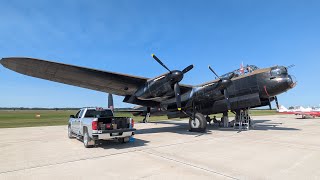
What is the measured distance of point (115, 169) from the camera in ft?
20.3

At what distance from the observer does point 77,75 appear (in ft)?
43.5

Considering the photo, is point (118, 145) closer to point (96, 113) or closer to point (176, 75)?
point (96, 113)

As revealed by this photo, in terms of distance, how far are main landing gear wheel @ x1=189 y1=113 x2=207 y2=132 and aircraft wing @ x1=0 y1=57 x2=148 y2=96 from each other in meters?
4.45

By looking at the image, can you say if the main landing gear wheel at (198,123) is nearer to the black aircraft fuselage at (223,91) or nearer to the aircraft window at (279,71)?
the black aircraft fuselage at (223,91)

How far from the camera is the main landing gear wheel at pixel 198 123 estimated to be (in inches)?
594

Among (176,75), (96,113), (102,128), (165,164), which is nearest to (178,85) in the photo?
A: (176,75)

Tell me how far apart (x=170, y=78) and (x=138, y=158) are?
6420mm

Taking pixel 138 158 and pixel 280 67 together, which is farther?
pixel 280 67

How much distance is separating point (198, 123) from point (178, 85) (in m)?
3.41

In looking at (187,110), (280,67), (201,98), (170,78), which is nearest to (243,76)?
(280,67)

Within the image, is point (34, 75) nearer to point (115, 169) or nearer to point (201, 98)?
point (115, 169)

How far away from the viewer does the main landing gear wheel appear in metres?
15.1

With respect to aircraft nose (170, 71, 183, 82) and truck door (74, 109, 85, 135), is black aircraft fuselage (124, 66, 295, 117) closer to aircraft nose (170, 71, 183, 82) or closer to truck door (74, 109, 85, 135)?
aircraft nose (170, 71, 183, 82)

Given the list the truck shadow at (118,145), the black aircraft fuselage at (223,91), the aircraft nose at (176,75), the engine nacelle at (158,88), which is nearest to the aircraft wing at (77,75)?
the engine nacelle at (158,88)
